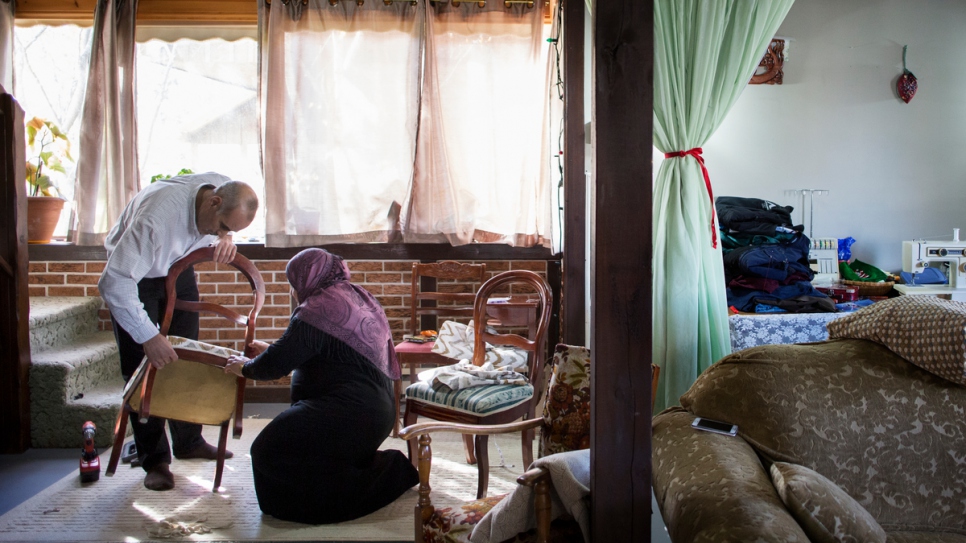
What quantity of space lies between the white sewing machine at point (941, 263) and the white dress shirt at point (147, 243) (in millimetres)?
3903

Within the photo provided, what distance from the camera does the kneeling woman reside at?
8.66ft

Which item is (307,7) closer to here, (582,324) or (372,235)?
(372,235)

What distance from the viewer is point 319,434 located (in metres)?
2.63

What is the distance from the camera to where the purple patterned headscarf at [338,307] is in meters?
2.66

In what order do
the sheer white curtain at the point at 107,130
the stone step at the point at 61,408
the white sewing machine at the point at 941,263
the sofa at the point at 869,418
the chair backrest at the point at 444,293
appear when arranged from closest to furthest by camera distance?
1. the sofa at the point at 869,418
2. the stone step at the point at 61,408
3. the white sewing machine at the point at 941,263
4. the chair backrest at the point at 444,293
5. the sheer white curtain at the point at 107,130

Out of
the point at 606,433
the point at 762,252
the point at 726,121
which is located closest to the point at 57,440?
the point at 606,433

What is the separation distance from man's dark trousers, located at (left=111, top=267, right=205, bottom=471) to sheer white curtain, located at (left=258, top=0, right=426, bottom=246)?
1.16 metres

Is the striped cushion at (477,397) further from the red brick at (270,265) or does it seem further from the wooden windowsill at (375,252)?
the red brick at (270,265)

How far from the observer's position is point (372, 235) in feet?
14.5

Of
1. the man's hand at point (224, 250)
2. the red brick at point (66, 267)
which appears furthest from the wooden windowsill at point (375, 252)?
the man's hand at point (224, 250)

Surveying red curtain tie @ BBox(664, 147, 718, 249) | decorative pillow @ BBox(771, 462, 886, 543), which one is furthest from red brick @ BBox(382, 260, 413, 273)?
decorative pillow @ BBox(771, 462, 886, 543)

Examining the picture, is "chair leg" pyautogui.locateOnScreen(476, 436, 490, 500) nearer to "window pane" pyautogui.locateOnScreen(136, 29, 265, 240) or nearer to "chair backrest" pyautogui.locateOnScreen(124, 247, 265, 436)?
"chair backrest" pyautogui.locateOnScreen(124, 247, 265, 436)

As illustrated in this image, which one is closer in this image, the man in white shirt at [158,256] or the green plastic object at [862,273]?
the man in white shirt at [158,256]

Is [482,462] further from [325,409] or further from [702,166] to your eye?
[702,166]
